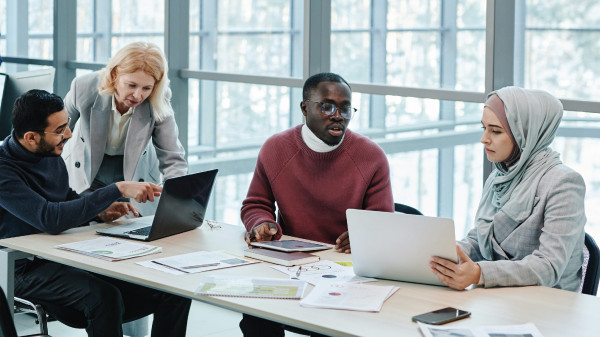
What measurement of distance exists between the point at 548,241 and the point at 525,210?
154 mm

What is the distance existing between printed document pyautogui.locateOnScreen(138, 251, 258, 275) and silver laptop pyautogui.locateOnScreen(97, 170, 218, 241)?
0.26 m

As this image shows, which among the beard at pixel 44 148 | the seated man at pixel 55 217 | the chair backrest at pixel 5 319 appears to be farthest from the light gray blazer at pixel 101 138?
the chair backrest at pixel 5 319

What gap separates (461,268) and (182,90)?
3.02 meters

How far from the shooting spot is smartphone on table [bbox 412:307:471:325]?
2219mm

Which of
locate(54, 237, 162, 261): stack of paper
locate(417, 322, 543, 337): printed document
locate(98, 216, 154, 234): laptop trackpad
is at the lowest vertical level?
locate(417, 322, 543, 337): printed document

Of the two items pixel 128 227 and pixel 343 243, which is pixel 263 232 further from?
Answer: pixel 128 227

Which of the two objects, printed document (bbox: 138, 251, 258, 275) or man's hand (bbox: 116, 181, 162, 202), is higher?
man's hand (bbox: 116, 181, 162, 202)

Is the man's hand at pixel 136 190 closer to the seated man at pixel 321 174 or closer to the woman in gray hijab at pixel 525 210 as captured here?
the seated man at pixel 321 174

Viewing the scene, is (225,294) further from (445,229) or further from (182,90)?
(182,90)

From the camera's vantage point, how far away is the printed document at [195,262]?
2.75m

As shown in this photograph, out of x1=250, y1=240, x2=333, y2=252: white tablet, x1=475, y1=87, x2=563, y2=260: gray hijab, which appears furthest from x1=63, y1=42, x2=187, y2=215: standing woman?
x1=475, y1=87, x2=563, y2=260: gray hijab

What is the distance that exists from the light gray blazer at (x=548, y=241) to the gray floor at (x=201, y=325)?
173 cm

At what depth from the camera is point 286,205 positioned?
331 cm

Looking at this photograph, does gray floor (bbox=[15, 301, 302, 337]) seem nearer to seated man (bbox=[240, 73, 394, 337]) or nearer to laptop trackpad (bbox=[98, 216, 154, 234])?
laptop trackpad (bbox=[98, 216, 154, 234])
